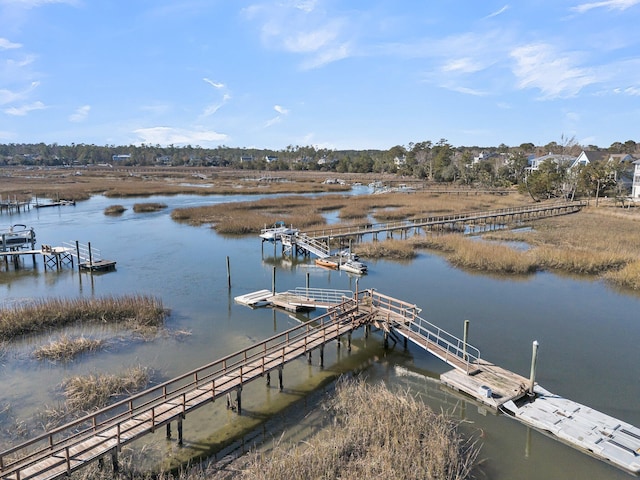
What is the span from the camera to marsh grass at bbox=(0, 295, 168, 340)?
20703 mm

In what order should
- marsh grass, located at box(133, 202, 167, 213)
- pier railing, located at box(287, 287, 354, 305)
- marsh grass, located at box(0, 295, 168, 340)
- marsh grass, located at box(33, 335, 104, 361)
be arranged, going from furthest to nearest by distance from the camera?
marsh grass, located at box(133, 202, 167, 213), pier railing, located at box(287, 287, 354, 305), marsh grass, located at box(0, 295, 168, 340), marsh grass, located at box(33, 335, 104, 361)

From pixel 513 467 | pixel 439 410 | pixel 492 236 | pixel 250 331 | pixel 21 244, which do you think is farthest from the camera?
pixel 492 236

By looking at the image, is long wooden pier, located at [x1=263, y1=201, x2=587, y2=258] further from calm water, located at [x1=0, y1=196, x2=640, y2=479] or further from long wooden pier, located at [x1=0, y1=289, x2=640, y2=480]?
long wooden pier, located at [x1=0, y1=289, x2=640, y2=480]

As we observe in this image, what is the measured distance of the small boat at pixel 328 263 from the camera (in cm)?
3397

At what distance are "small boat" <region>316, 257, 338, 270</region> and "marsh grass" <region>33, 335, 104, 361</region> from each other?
18.1 m

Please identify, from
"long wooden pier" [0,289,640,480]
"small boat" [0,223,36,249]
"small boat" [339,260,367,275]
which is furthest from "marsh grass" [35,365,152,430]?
"small boat" [0,223,36,249]

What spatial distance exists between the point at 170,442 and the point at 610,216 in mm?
61534

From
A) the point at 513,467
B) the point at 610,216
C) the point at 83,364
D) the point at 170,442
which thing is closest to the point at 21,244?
the point at 83,364

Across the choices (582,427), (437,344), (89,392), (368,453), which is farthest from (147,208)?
(582,427)

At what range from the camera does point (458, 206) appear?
67875 mm

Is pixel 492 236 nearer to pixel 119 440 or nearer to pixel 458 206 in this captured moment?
pixel 458 206

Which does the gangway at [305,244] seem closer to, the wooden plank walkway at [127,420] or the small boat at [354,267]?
the small boat at [354,267]

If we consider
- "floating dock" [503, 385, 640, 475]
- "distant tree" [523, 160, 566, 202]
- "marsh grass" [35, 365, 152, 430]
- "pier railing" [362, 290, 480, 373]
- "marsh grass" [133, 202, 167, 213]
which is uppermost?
"distant tree" [523, 160, 566, 202]

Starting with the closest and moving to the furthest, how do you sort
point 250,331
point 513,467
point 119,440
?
point 119,440 → point 513,467 → point 250,331
